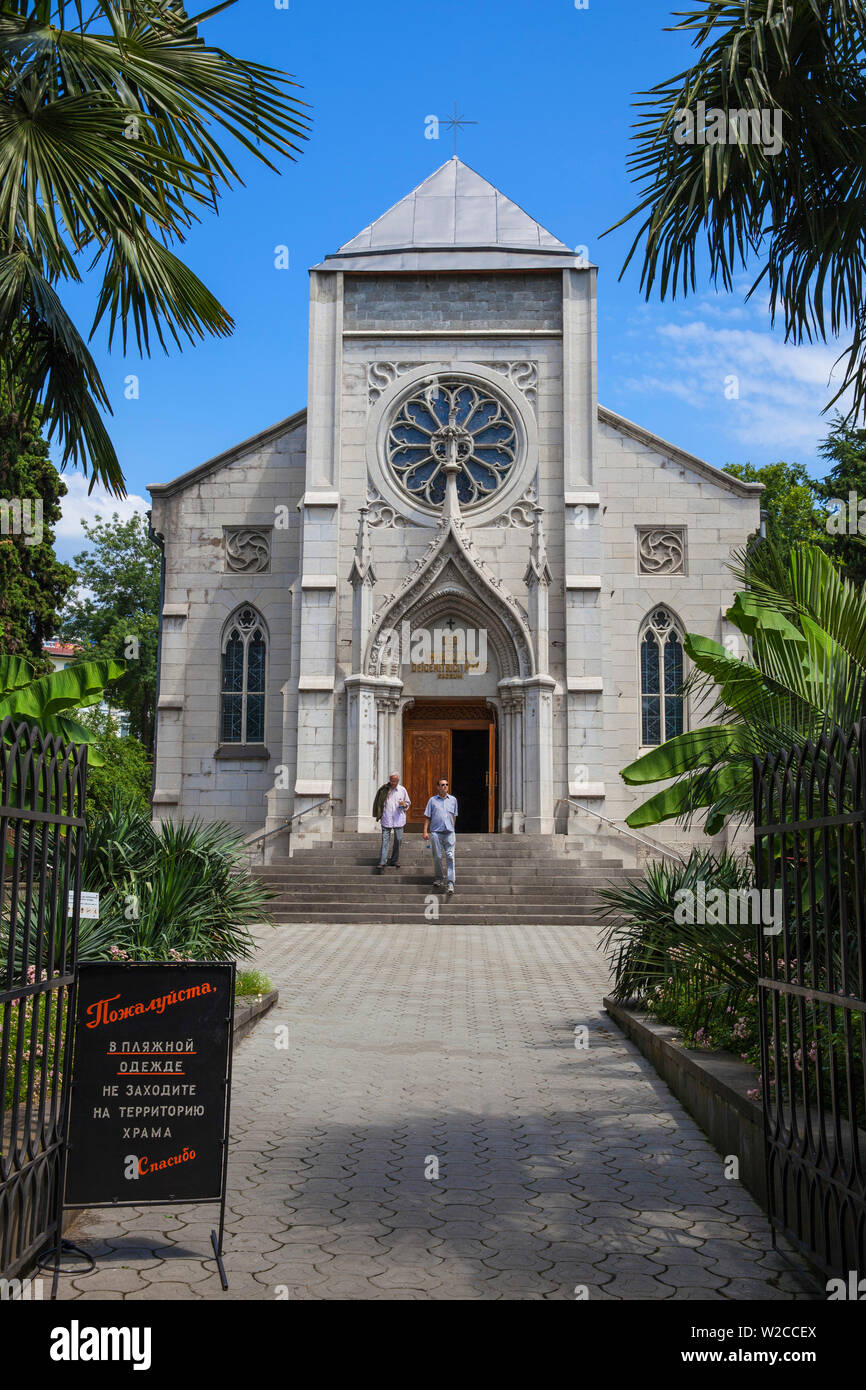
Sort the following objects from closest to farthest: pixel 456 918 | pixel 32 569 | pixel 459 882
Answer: pixel 456 918
pixel 459 882
pixel 32 569

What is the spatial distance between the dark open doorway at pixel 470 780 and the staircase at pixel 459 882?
4.62 m

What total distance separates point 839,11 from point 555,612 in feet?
67.0

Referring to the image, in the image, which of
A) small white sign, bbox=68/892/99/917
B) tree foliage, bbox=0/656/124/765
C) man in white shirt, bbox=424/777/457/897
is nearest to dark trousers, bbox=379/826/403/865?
man in white shirt, bbox=424/777/457/897

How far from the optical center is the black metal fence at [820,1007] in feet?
13.9

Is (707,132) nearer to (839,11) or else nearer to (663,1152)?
(839,11)

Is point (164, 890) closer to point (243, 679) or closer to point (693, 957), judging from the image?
point (693, 957)

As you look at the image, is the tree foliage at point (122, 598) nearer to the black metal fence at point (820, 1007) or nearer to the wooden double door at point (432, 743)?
the wooden double door at point (432, 743)

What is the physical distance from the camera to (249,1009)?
33.2 ft

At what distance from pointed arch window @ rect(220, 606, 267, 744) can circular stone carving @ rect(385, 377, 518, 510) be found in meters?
4.87

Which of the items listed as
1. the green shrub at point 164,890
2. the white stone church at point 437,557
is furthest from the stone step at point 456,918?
the green shrub at point 164,890

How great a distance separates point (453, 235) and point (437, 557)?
9.09 meters

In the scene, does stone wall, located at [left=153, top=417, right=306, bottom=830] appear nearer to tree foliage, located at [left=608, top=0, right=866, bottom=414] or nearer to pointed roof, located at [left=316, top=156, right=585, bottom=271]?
pointed roof, located at [left=316, top=156, right=585, bottom=271]

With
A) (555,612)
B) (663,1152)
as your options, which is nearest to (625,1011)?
(663,1152)

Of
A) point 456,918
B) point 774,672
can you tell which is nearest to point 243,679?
point 456,918
